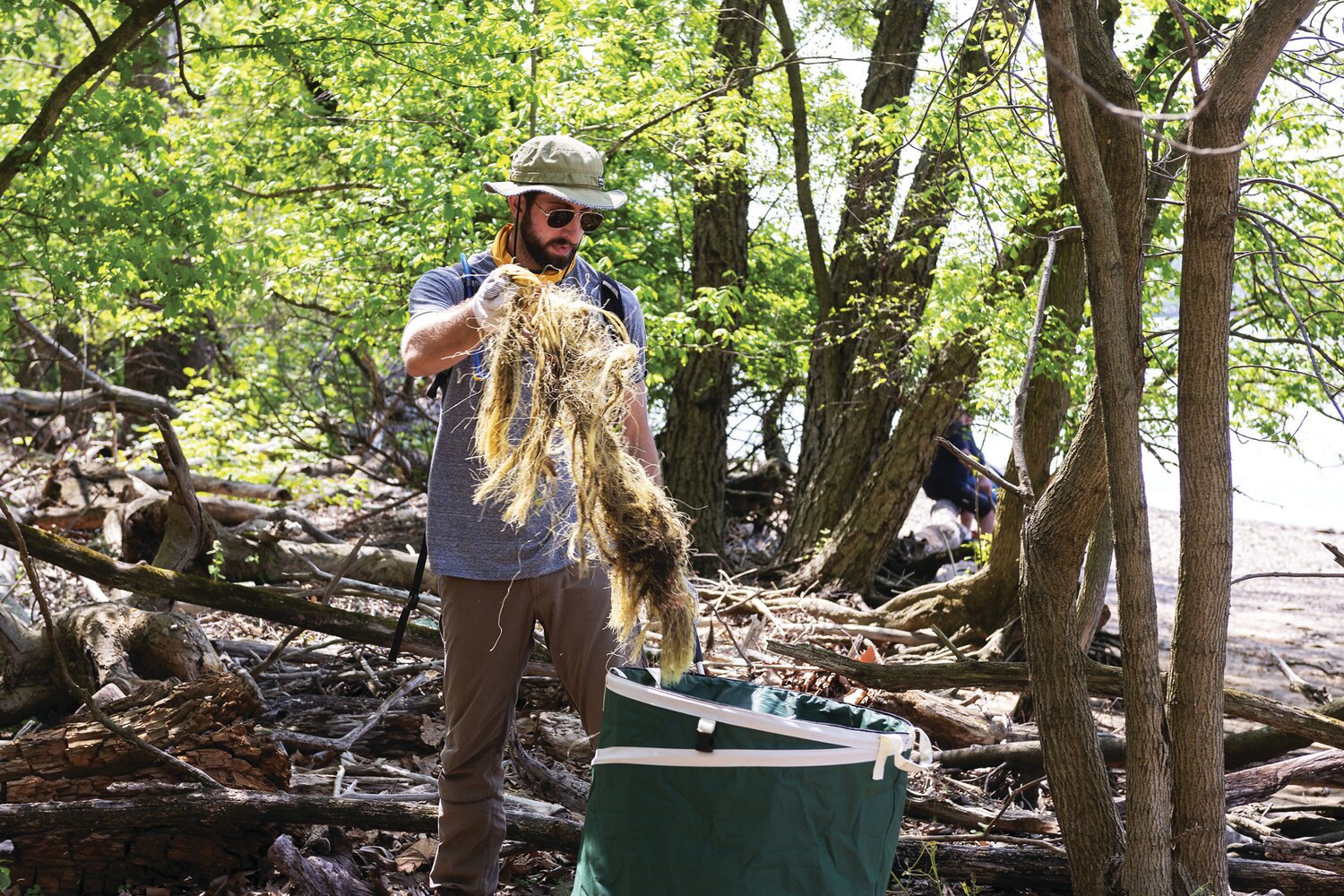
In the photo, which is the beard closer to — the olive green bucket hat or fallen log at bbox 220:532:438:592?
the olive green bucket hat

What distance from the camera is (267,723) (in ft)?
15.4

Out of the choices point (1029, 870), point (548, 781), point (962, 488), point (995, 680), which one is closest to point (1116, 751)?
point (995, 680)

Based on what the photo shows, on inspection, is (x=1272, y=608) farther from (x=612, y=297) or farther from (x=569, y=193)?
(x=569, y=193)

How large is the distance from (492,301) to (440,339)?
0.21 metres

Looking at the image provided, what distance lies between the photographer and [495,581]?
3.13 m

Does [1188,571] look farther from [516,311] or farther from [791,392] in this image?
[791,392]

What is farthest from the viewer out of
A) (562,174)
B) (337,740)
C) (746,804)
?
(337,740)

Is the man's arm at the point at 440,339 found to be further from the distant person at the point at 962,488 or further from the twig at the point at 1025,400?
the distant person at the point at 962,488

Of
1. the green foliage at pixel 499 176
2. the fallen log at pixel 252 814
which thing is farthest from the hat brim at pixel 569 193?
the fallen log at pixel 252 814

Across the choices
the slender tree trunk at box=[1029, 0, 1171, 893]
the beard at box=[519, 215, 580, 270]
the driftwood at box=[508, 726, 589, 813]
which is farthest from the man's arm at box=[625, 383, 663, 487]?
the driftwood at box=[508, 726, 589, 813]

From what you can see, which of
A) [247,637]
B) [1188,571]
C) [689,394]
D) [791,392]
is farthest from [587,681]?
[791,392]

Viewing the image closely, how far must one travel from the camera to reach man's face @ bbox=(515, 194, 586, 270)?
310 cm

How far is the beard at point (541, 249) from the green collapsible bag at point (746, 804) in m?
1.37

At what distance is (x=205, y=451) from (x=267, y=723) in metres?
4.85
